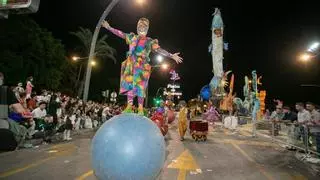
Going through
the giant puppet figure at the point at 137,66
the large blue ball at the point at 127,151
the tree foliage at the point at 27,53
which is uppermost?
the tree foliage at the point at 27,53

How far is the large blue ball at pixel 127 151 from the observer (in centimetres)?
415

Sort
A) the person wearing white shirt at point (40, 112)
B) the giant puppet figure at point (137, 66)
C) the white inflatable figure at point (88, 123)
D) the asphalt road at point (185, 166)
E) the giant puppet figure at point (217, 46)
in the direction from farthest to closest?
1. the giant puppet figure at point (217, 46)
2. the white inflatable figure at point (88, 123)
3. the person wearing white shirt at point (40, 112)
4. the giant puppet figure at point (137, 66)
5. the asphalt road at point (185, 166)

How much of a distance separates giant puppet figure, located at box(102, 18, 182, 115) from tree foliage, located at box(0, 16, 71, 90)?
75.6ft

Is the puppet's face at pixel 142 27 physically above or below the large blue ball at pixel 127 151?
above

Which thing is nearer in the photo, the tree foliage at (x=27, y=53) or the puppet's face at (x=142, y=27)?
the puppet's face at (x=142, y=27)

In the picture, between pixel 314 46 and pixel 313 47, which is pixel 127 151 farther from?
pixel 313 47

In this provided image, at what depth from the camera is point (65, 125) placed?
1409cm

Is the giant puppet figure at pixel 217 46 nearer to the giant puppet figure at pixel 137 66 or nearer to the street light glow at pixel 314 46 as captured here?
the street light glow at pixel 314 46

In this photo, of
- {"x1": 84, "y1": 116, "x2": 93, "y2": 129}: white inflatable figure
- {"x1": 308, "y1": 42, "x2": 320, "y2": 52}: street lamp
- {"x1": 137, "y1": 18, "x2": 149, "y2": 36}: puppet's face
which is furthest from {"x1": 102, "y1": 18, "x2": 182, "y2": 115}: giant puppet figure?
{"x1": 308, "y1": 42, "x2": 320, "y2": 52}: street lamp

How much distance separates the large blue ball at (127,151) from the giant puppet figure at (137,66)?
9.53ft

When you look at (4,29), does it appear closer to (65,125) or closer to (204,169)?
(65,125)

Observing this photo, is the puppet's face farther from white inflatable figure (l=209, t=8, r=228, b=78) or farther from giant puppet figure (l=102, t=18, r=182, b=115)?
white inflatable figure (l=209, t=8, r=228, b=78)

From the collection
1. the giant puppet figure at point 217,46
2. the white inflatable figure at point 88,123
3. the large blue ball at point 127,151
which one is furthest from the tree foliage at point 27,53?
the giant puppet figure at point 217,46

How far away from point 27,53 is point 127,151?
29.3m
